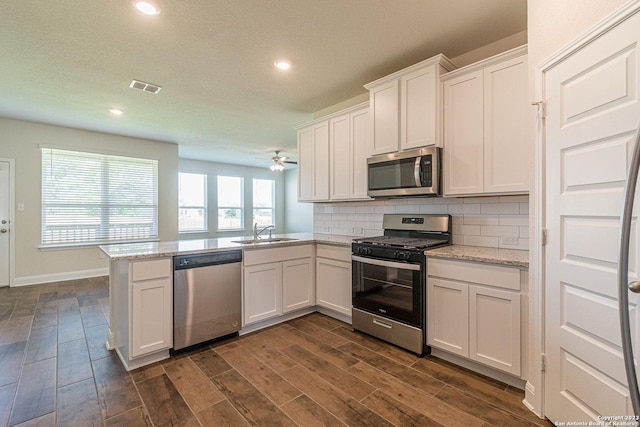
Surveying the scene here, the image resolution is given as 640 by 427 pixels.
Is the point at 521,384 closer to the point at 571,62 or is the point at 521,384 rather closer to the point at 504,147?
the point at 504,147

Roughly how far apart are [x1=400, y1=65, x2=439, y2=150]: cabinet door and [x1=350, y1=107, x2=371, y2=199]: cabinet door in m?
0.53

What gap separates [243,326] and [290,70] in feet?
8.72

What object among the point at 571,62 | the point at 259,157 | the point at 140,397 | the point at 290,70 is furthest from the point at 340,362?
the point at 259,157

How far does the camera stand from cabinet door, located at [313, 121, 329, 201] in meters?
3.74

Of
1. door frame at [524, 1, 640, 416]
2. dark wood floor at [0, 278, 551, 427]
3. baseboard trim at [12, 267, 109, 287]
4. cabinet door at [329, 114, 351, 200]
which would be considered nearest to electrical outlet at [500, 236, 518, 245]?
door frame at [524, 1, 640, 416]

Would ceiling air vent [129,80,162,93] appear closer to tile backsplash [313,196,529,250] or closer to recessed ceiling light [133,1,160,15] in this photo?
recessed ceiling light [133,1,160,15]

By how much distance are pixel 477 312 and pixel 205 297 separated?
2255mm

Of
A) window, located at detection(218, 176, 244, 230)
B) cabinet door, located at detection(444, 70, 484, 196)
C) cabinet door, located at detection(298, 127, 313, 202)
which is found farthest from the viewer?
window, located at detection(218, 176, 244, 230)

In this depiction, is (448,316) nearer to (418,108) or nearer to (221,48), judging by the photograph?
(418,108)

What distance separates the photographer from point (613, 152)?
130 cm

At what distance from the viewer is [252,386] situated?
81.2 inches

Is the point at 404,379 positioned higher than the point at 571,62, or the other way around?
the point at 571,62

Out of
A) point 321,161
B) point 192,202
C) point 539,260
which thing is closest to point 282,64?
point 321,161

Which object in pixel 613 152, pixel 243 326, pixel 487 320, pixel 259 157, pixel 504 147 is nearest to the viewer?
pixel 613 152
